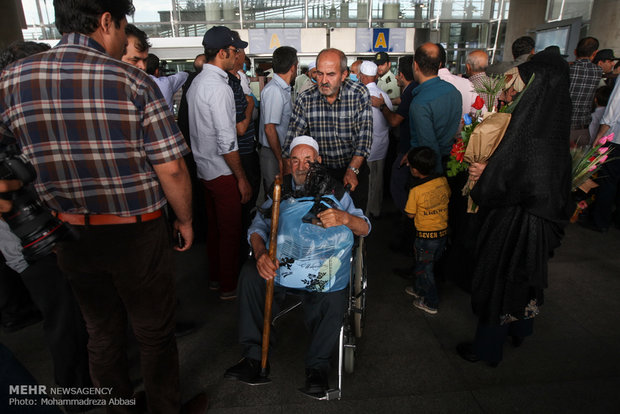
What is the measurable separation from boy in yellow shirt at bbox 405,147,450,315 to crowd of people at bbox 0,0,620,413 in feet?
0.03

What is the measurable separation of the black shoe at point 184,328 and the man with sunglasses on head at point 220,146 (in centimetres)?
38

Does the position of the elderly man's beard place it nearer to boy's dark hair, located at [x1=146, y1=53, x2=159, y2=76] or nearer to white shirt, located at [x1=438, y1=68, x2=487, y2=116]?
boy's dark hair, located at [x1=146, y1=53, x2=159, y2=76]

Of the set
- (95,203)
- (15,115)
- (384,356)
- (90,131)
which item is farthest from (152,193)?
(384,356)

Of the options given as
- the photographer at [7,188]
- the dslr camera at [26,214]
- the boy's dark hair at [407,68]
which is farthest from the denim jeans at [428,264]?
the photographer at [7,188]

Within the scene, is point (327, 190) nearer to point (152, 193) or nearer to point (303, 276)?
point (303, 276)

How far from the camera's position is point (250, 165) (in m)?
3.33

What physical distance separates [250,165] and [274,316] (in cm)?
156

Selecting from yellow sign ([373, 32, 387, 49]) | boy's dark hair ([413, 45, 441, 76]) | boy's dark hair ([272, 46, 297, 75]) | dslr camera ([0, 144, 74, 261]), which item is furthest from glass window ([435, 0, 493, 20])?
dslr camera ([0, 144, 74, 261])

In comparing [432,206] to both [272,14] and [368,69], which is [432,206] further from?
[272,14]

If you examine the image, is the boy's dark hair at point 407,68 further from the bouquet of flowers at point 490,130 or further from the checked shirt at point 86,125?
the checked shirt at point 86,125

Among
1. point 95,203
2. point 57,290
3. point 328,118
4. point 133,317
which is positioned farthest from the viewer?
point 328,118

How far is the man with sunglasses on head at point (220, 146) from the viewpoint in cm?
251

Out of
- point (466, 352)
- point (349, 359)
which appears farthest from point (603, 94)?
point (349, 359)

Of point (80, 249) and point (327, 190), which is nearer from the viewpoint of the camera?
point (80, 249)
